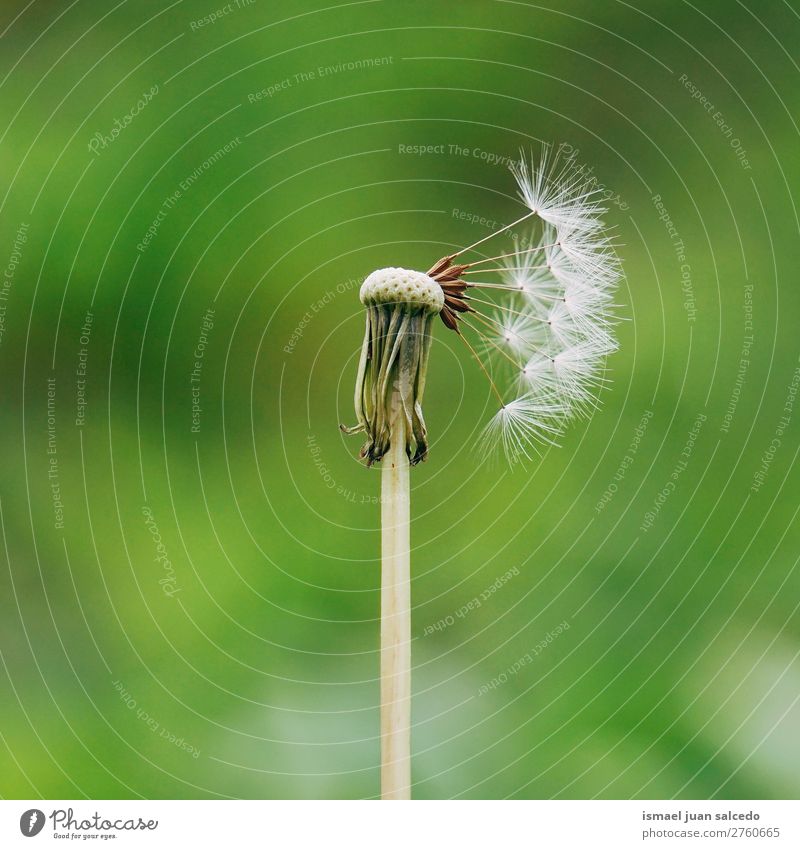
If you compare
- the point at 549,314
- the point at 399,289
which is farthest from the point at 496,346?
the point at 399,289

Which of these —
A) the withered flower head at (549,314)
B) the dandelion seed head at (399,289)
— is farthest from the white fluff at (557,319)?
the dandelion seed head at (399,289)

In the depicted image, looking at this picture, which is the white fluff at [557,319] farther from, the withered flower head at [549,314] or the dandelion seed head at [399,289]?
the dandelion seed head at [399,289]

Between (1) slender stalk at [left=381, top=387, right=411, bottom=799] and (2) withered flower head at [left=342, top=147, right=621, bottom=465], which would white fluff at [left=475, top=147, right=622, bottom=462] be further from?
(1) slender stalk at [left=381, top=387, right=411, bottom=799]

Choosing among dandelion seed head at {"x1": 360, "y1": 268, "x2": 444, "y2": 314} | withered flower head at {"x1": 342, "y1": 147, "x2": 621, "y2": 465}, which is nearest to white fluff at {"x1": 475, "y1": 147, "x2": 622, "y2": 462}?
withered flower head at {"x1": 342, "y1": 147, "x2": 621, "y2": 465}

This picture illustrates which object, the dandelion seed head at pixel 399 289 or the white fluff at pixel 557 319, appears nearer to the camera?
the dandelion seed head at pixel 399 289

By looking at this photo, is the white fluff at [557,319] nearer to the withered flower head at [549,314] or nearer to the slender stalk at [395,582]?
the withered flower head at [549,314]

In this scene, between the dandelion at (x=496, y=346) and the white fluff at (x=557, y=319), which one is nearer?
the dandelion at (x=496, y=346)

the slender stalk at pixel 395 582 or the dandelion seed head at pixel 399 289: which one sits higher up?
the dandelion seed head at pixel 399 289

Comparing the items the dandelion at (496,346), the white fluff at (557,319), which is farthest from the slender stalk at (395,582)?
the white fluff at (557,319)

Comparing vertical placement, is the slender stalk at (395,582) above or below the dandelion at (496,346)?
below
